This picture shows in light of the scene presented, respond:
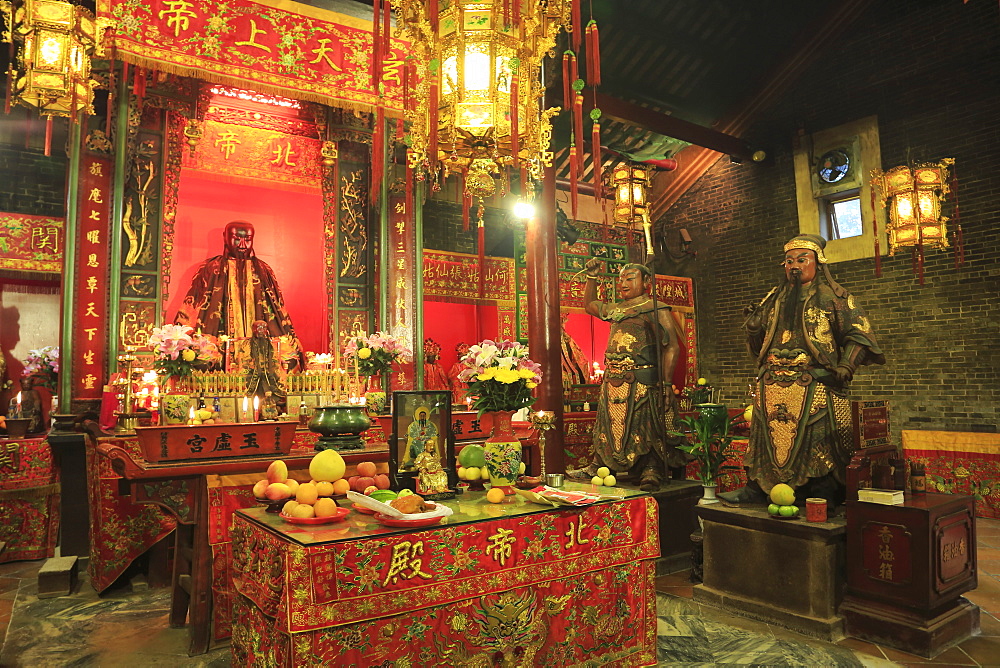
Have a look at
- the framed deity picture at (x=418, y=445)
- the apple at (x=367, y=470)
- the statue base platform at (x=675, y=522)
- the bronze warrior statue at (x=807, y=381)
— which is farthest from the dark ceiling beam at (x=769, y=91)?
the apple at (x=367, y=470)

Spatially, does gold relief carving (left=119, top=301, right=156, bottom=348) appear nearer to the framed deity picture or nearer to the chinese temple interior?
the chinese temple interior

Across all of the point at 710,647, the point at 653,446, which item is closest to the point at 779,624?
the point at 710,647

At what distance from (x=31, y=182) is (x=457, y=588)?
810cm

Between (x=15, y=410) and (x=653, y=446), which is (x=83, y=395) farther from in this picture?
(x=653, y=446)

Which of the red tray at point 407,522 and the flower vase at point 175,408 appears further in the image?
the flower vase at point 175,408

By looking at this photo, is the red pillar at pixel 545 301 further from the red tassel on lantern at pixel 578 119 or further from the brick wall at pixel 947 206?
the brick wall at pixel 947 206

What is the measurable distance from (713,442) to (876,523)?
1.33 metres

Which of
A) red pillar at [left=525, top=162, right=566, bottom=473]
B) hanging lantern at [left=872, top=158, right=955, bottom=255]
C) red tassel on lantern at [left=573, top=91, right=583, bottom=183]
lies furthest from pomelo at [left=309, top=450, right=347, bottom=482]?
hanging lantern at [left=872, top=158, right=955, bottom=255]

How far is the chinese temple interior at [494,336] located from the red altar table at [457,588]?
0.01 meters

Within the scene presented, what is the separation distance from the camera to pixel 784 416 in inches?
159

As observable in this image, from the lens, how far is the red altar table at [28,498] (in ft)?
17.8

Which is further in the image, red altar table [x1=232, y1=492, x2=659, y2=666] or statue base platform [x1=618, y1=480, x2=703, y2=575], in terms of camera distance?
statue base platform [x1=618, y1=480, x2=703, y2=575]

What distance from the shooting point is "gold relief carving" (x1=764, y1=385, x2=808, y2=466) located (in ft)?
13.0

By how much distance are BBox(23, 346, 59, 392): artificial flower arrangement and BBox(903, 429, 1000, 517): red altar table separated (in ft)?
28.7
